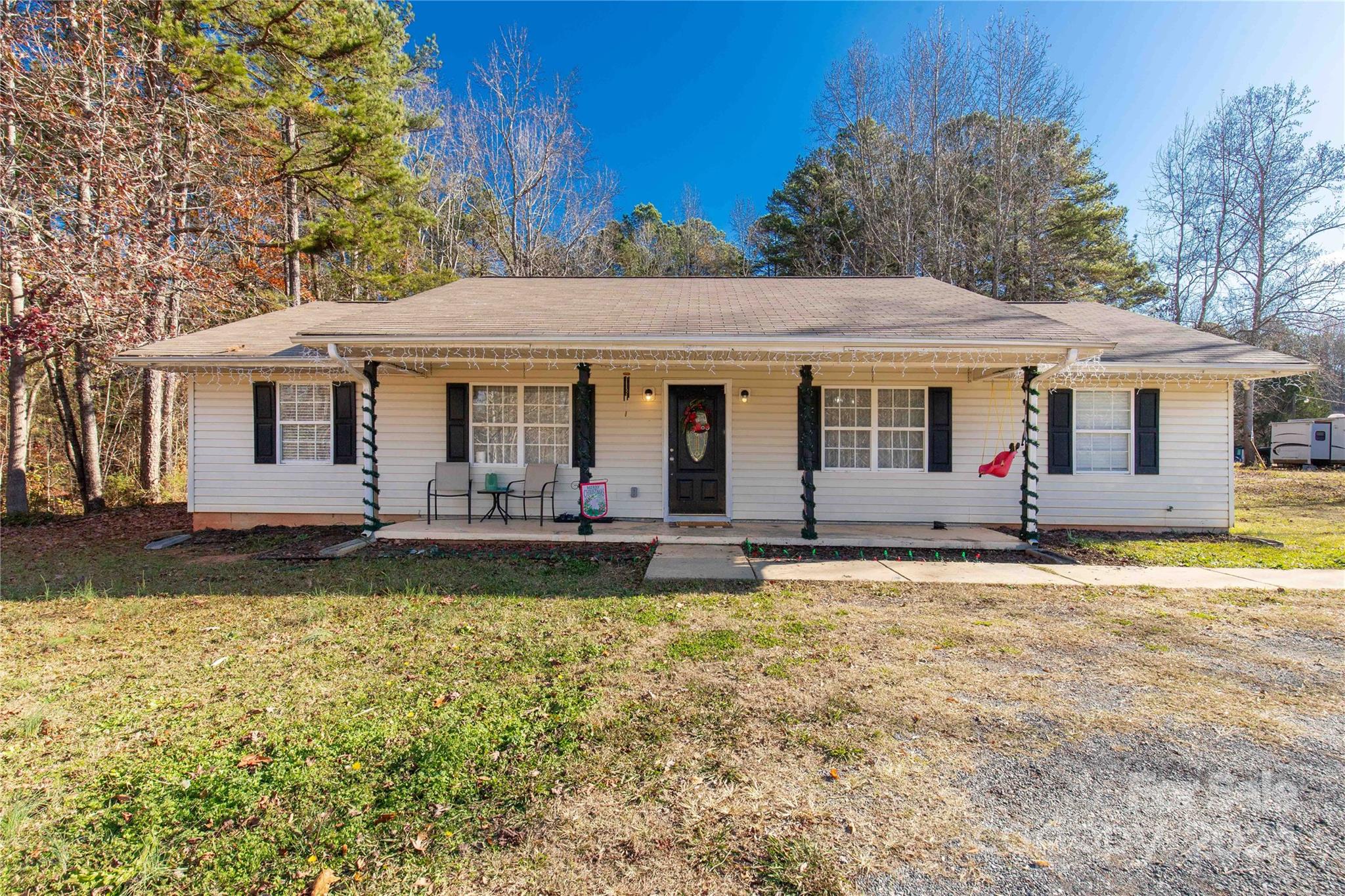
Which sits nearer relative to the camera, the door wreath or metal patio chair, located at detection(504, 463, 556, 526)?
metal patio chair, located at detection(504, 463, 556, 526)

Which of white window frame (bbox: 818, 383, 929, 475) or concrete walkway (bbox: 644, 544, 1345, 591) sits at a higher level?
white window frame (bbox: 818, 383, 929, 475)

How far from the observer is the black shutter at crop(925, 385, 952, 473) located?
8211 mm

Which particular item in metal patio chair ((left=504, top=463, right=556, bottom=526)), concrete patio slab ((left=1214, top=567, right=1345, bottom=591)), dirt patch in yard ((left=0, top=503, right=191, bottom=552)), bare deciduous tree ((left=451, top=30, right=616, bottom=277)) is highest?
bare deciduous tree ((left=451, top=30, right=616, bottom=277))

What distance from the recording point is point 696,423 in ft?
27.5

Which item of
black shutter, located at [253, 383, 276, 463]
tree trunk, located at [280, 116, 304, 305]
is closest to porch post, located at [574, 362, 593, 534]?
black shutter, located at [253, 383, 276, 463]

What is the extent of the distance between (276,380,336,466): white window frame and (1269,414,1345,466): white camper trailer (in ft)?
96.6

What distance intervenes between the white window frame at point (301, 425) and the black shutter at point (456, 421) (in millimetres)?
1737

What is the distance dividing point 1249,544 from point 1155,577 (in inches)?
129

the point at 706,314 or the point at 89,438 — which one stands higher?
the point at 706,314

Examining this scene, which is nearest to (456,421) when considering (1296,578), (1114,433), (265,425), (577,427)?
(577,427)

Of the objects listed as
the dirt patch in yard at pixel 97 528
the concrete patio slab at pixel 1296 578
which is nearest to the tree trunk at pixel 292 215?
the dirt patch in yard at pixel 97 528

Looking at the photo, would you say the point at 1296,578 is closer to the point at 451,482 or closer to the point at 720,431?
the point at 720,431

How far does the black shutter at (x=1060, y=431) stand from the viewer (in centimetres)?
815

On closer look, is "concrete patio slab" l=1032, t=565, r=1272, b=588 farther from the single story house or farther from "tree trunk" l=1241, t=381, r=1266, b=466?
"tree trunk" l=1241, t=381, r=1266, b=466
